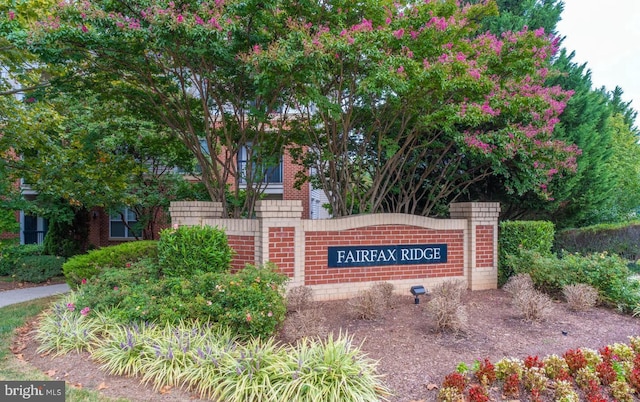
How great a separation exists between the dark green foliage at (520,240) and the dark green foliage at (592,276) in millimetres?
603

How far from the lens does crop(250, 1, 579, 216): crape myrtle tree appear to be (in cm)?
669

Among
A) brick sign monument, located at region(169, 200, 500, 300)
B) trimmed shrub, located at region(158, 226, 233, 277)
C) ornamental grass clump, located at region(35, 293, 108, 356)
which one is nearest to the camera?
ornamental grass clump, located at region(35, 293, 108, 356)

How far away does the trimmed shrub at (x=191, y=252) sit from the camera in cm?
630

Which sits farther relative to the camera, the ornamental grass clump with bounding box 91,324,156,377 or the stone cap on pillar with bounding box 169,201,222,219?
the stone cap on pillar with bounding box 169,201,222,219

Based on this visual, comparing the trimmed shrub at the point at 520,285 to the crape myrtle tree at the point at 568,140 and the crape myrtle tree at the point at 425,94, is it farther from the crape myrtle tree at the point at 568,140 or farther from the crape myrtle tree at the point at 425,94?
the crape myrtle tree at the point at 568,140

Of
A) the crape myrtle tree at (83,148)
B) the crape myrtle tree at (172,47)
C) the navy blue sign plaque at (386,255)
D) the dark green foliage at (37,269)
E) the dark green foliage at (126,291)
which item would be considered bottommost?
the dark green foliage at (37,269)

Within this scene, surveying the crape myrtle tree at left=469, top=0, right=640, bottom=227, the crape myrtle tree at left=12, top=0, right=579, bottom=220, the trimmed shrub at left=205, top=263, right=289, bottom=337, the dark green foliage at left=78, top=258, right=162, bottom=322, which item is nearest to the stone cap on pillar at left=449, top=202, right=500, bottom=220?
the crape myrtle tree at left=12, top=0, right=579, bottom=220

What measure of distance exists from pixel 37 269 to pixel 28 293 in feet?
6.58

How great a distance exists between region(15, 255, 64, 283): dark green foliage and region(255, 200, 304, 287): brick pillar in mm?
→ 7683

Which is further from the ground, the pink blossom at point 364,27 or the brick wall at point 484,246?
the pink blossom at point 364,27

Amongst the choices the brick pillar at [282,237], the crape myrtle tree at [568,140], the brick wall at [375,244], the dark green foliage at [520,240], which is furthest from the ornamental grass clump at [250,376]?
the crape myrtle tree at [568,140]

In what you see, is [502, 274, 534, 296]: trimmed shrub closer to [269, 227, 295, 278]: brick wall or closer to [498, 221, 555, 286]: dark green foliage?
[498, 221, 555, 286]: dark green foliage

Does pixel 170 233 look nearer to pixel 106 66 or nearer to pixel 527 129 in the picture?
pixel 106 66

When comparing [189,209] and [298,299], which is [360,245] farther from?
[189,209]
